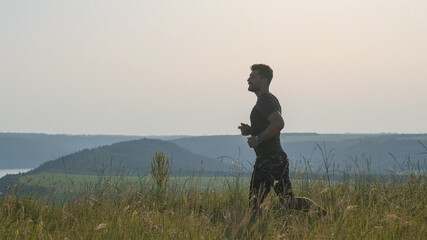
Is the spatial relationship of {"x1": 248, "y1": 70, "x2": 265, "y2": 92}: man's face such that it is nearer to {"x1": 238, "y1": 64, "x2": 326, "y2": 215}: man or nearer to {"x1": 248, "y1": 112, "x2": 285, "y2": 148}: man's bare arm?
{"x1": 238, "y1": 64, "x2": 326, "y2": 215}: man

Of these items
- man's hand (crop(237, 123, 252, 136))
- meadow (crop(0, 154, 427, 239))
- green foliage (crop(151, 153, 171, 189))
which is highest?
man's hand (crop(237, 123, 252, 136))

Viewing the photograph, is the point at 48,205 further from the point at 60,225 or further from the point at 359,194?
the point at 359,194

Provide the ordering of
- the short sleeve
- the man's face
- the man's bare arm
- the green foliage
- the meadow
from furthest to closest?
the green foliage
the man's face
the short sleeve
the man's bare arm
the meadow

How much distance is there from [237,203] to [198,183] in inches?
38.3

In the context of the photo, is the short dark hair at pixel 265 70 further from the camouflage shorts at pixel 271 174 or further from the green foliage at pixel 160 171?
the green foliage at pixel 160 171

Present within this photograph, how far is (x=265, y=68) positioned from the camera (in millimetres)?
6734

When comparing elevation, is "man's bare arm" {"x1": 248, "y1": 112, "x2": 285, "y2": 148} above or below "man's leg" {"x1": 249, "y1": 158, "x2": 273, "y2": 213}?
above

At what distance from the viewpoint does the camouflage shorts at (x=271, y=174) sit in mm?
6504

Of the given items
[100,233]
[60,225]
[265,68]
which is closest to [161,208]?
[60,225]

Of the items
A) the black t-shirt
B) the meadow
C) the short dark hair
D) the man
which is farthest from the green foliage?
the short dark hair

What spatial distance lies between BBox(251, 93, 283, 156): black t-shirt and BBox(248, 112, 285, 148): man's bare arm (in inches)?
3.5

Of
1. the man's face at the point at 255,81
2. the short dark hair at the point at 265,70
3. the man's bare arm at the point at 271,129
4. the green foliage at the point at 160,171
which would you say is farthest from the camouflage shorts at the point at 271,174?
the green foliage at the point at 160,171

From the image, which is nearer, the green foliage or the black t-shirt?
the black t-shirt

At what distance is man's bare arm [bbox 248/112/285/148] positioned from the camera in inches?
250
